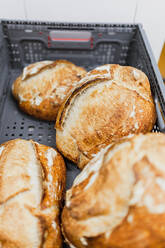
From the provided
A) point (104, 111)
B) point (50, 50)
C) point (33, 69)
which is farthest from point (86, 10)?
point (104, 111)

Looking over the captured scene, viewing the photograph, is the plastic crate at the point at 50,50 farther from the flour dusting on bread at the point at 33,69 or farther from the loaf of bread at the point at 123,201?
the loaf of bread at the point at 123,201

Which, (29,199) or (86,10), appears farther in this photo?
(86,10)

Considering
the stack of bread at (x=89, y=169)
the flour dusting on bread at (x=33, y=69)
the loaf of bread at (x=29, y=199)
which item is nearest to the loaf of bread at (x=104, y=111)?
the stack of bread at (x=89, y=169)

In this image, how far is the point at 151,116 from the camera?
0.88 meters

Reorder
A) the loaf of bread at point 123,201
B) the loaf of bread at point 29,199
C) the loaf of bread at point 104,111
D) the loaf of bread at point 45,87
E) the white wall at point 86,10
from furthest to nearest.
Answer: the white wall at point 86,10, the loaf of bread at point 45,87, the loaf of bread at point 104,111, the loaf of bread at point 29,199, the loaf of bread at point 123,201

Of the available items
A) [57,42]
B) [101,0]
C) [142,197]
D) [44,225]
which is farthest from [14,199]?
[101,0]

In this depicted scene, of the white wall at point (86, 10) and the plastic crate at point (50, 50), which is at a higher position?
the white wall at point (86, 10)

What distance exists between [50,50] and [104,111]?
0.67 metres

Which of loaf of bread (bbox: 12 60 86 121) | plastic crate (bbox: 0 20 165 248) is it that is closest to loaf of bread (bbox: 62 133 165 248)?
plastic crate (bbox: 0 20 165 248)

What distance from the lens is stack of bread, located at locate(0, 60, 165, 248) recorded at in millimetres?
523

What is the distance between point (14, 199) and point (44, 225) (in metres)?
0.12

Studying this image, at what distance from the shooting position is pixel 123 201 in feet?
1.76

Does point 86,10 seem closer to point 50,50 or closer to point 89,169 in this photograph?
point 50,50

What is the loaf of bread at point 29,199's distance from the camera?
2.26ft
